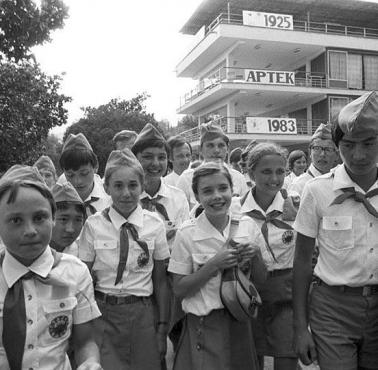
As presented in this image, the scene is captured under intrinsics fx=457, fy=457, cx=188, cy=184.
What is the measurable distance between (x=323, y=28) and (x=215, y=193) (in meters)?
25.4

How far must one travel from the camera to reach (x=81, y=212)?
3.10 metres

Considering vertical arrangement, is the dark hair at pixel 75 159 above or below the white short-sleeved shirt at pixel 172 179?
above

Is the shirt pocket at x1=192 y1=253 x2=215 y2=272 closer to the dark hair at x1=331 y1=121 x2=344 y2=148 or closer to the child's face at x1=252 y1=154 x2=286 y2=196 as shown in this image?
the child's face at x1=252 y1=154 x2=286 y2=196

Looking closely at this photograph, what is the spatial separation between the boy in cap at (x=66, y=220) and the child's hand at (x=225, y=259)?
98cm

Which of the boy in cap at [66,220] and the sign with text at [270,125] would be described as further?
the sign with text at [270,125]

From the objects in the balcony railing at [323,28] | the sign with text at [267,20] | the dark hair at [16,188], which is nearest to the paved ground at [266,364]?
the dark hair at [16,188]

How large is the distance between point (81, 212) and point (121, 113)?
81.9 ft

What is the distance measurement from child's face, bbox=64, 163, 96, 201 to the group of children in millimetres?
93

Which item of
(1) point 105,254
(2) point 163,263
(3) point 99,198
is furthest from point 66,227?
(3) point 99,198

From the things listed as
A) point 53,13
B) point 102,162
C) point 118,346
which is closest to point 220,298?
point 118,346

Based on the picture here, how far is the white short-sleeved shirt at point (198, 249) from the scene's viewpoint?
2.73 meters

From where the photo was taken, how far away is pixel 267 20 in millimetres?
22344

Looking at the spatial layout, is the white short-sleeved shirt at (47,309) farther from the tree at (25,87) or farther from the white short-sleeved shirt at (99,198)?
the tree at (25,87)

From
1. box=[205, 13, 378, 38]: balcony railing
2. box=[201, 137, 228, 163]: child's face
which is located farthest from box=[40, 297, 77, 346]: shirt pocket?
box=[205, 13, 378, 38]: balcony railing
